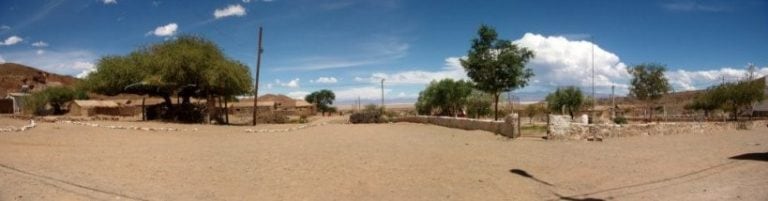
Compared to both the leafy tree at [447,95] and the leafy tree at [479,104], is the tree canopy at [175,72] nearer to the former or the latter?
the leafy tree at [479,104]

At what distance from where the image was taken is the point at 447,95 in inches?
2443

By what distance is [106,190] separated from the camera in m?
7.89

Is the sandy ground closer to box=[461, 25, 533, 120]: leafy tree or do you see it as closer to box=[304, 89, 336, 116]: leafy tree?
box=[461, 25, 533, 120]: leafy tree

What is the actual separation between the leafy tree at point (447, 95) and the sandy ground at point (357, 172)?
4643 centimetres

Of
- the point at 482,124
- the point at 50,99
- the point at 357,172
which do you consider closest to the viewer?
the point at 357,172

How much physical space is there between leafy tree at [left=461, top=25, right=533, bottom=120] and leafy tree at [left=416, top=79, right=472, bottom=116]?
30911 millimetres

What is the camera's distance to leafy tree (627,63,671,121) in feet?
168

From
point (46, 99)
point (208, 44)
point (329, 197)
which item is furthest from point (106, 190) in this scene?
point (46, 99)

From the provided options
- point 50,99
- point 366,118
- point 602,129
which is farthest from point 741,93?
point 50,99

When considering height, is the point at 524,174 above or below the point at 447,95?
below

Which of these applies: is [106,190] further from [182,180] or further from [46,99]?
[46,99]

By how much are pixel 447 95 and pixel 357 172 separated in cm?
5189

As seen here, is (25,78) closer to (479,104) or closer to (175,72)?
(479,104)

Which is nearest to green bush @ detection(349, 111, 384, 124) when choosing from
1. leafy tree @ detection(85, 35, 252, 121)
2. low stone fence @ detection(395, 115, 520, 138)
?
low stone fence @ detection(395, 115, 520, 138)
